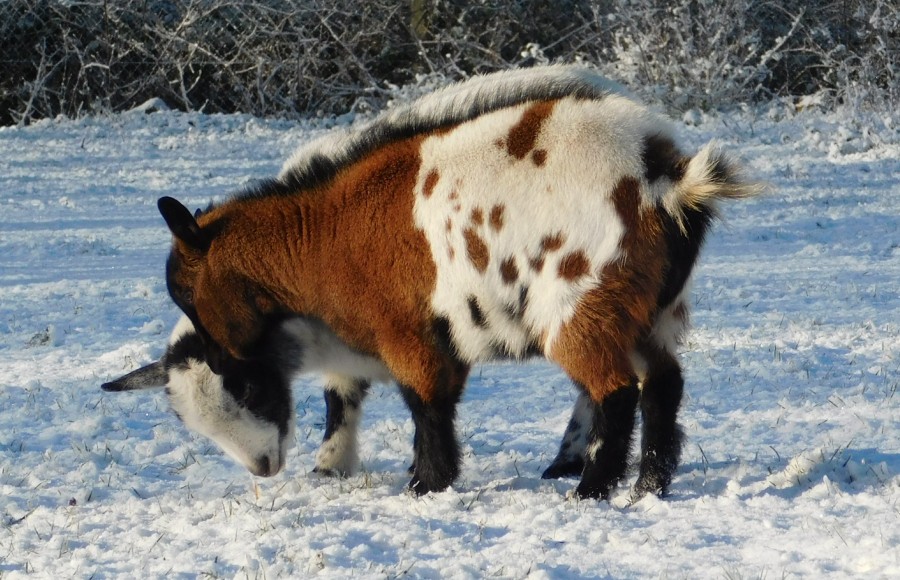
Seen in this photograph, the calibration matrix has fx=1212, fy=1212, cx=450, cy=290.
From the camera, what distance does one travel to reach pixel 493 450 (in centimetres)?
569

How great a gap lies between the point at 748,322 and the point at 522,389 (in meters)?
1.84

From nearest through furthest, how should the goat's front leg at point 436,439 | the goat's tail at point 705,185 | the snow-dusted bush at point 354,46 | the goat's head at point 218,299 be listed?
the goat's tail at point 705,185 < the goat's front leg at point 436,439 < the goat's head at point 218,299 < the snow-dusted bush at point 354,46

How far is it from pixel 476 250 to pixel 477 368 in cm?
238

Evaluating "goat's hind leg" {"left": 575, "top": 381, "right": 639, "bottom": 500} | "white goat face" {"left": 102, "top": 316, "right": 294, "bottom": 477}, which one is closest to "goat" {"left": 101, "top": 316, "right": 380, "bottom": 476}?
"white goat face" {"left": 102, "top": 316, "right": 294, "bottom": 477}

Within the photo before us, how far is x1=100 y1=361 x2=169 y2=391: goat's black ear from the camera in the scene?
5320 millimetres

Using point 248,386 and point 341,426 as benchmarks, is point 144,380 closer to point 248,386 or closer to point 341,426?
point 248,386

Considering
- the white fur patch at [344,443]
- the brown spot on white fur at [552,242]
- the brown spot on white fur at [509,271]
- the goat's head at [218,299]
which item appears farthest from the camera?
the white fur patch at [344,443]

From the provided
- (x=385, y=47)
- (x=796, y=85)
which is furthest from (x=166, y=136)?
(x=796, y=85)

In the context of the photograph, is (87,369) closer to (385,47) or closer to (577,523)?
(577,523)

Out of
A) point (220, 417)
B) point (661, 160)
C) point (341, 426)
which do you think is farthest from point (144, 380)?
point (661, 160)

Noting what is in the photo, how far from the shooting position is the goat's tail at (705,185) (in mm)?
4352

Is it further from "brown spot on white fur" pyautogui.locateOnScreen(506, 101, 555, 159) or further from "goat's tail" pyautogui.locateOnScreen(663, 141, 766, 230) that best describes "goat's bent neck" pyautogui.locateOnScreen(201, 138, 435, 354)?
"goat's tail" pyautogui.locateOnScreen(663, 141, 766, 230)

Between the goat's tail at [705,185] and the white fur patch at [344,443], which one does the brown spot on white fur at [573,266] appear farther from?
the white fur patch at [344,443]

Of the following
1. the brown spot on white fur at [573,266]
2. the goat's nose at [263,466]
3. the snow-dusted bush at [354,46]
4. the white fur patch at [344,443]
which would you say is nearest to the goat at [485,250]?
the brown spot on white fur at [573,266]
